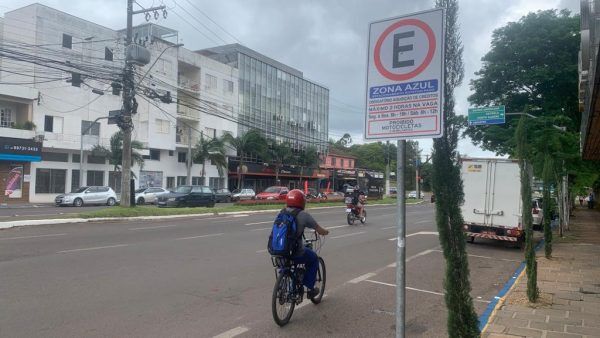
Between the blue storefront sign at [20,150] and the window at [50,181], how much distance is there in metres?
1.74

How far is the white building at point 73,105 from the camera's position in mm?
33000

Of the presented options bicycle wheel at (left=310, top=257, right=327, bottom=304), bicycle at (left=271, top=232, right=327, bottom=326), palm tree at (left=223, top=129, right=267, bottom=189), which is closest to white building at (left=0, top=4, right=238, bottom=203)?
palm tree at (left=223, top=129, right=267, bottom=189)

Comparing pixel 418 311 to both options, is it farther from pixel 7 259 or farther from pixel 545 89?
pixel 545 89

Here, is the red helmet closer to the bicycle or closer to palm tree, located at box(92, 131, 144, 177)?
the bicycle

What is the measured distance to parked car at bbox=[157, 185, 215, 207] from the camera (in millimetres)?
29547

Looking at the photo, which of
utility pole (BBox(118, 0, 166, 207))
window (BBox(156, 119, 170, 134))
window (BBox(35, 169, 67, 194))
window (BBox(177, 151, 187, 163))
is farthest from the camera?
window (BBox(177, 151, 187, 163))

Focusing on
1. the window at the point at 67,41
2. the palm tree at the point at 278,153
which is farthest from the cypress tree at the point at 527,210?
the palm tree at the point at 278,153

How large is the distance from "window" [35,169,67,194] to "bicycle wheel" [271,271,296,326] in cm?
3416

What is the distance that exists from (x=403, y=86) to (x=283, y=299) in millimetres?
3531

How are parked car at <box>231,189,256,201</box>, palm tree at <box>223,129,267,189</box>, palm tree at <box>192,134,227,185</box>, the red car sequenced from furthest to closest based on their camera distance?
palm tree at <box>223,129,267,189</box>
palm tree at <box>192,134,227,185</box>
parked car at <box>231,189,256,201</box>
the red car

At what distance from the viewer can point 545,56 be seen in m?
22.9

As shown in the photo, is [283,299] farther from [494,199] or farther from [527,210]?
[494,199]

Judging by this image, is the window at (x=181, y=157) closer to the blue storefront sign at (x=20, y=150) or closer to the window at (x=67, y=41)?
the window at (x=67, y=41)

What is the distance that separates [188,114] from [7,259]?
39.5 meters
